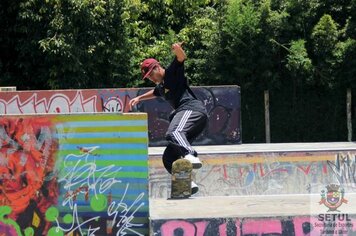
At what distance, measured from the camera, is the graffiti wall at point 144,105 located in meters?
15.0

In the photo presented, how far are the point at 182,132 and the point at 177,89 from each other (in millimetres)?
464

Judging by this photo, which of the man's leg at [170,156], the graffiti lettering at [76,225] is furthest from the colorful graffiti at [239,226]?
the man's leg at [170,156]

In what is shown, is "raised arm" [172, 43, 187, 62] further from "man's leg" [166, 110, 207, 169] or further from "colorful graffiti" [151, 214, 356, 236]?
"colorful graffiti" [151, 214, 356, 236]

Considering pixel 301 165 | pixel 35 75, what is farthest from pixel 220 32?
pixel 301 165

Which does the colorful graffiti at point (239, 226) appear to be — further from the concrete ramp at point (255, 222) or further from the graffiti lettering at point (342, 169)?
the graffiti lettering at point (342, 169)

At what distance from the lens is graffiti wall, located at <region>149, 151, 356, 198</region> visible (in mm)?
9617

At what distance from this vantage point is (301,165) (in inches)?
388

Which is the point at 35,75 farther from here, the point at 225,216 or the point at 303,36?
the point at 225,216

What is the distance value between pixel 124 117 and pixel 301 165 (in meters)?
5.27

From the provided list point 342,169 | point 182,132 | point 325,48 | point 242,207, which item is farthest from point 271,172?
point 325,48

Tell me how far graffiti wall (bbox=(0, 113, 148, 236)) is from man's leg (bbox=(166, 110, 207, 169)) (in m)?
0.80

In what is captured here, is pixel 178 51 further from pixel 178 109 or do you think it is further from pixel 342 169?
pixel 342 169

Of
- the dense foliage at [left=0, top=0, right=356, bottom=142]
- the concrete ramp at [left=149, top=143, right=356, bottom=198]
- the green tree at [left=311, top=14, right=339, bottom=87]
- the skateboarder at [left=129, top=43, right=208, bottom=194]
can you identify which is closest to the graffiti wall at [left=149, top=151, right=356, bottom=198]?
the concrete ramp at [left=149, top=143, right=356, bottom=198]

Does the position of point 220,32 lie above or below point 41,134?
above
